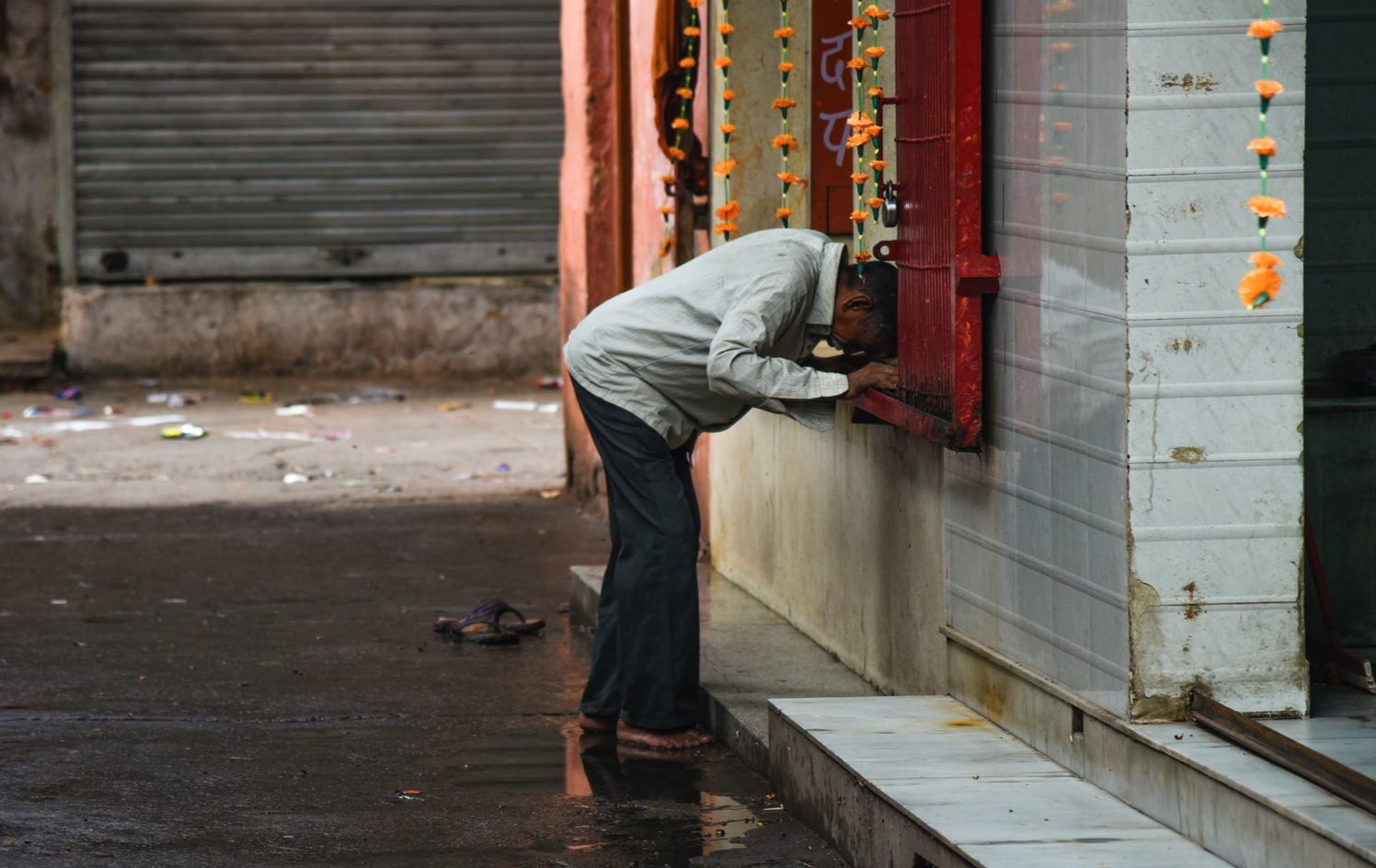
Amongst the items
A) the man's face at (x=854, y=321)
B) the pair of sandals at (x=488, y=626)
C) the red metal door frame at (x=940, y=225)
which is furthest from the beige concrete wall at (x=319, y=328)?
the red metal door frame at (x=940, y=225)

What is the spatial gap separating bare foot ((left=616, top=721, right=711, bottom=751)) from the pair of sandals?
1456 mm

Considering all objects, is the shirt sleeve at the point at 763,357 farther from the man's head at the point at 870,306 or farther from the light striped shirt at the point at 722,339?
the man's head at the point at 870,306

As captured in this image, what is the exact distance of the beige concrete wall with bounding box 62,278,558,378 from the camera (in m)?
14.6

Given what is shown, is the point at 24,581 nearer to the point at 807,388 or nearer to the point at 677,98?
the point at 677,98

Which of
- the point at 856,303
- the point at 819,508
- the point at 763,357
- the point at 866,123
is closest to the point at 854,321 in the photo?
the point at 856,303

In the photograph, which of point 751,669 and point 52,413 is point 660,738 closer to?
point 751,669

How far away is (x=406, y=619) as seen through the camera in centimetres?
715

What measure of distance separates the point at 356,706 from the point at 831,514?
61.5 inches

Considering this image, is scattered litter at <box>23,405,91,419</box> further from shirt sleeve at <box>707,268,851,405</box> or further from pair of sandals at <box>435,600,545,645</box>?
shirt sleeve at <box>707,268,851,405</box>

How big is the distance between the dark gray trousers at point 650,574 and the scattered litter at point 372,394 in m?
8.69

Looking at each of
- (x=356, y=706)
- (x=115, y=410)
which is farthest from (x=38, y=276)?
(x=356, y=706)

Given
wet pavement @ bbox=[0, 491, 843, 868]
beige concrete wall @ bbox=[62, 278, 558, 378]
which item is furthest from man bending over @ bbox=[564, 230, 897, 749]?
beige concrete wall @ bbox=[62, 278, 558, 378]

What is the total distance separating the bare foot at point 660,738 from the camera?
17.4 ft

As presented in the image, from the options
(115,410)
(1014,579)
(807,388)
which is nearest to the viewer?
(1014,579)
